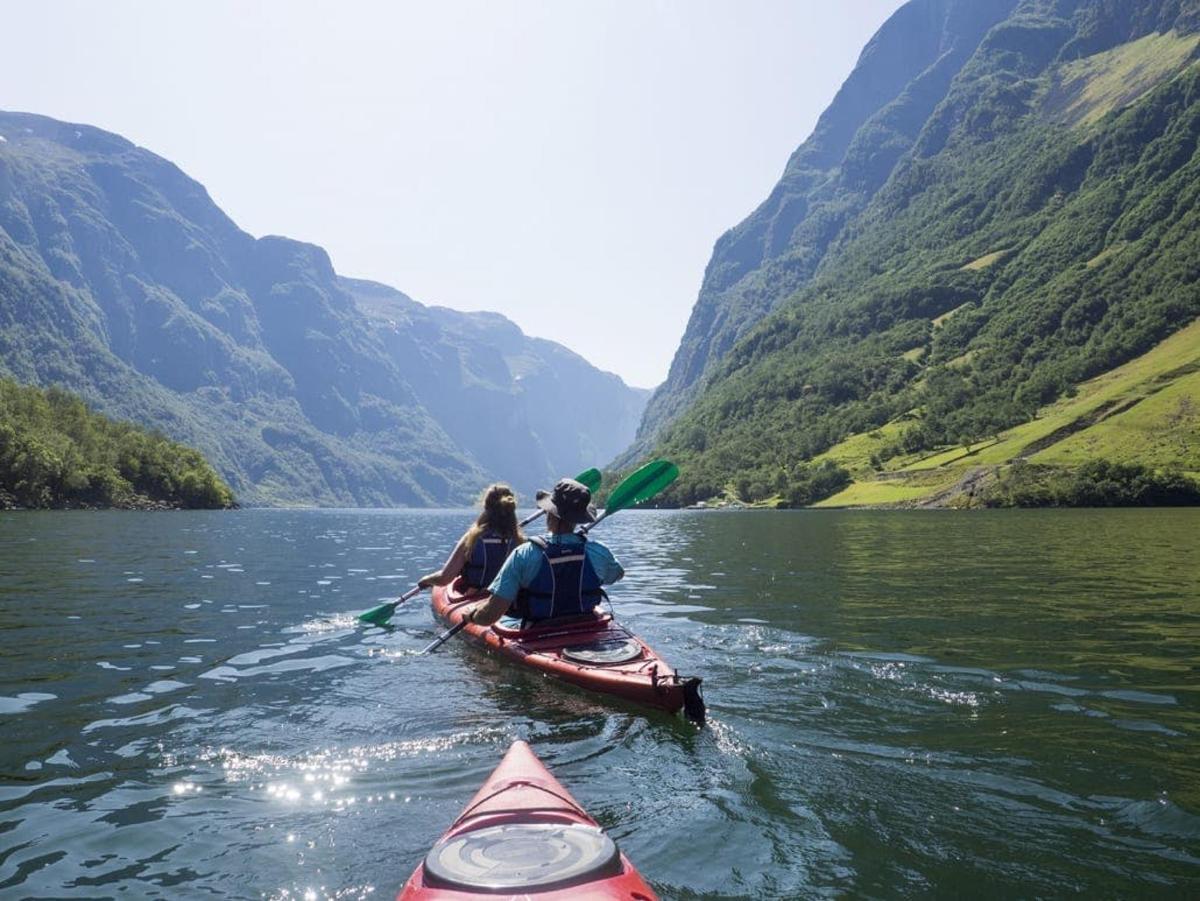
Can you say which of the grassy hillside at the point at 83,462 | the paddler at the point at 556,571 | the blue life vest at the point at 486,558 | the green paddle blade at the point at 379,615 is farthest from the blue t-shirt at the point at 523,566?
the grassy hillside at the point at 83,462

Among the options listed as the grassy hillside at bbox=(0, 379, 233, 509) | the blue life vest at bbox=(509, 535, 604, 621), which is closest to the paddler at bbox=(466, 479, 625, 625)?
the blue life vest at bbox=(509, 535, 604, 621)

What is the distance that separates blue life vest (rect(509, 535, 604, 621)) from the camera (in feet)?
36.7

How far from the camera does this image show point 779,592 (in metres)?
21.5

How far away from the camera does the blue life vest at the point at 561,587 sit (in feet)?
36.7

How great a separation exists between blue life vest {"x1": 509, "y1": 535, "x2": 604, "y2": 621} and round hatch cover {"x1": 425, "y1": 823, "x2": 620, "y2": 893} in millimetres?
6277

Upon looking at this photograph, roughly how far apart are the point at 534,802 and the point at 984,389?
170 meters

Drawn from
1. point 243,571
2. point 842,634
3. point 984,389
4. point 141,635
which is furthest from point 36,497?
point 984,389

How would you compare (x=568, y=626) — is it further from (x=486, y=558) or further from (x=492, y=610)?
(x=486, y=558)

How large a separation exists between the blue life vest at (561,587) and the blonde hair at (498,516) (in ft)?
7.76

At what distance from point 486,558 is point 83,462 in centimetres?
9892

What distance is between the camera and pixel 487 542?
47.5ft

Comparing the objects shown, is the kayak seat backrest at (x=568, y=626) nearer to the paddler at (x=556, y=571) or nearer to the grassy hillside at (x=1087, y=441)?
the paddler at (x=556, y=571)

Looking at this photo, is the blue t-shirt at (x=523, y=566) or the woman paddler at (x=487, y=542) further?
the woman paddler at (x=487, y=542)

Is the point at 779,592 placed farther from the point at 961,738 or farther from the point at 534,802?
the point at 534,802
